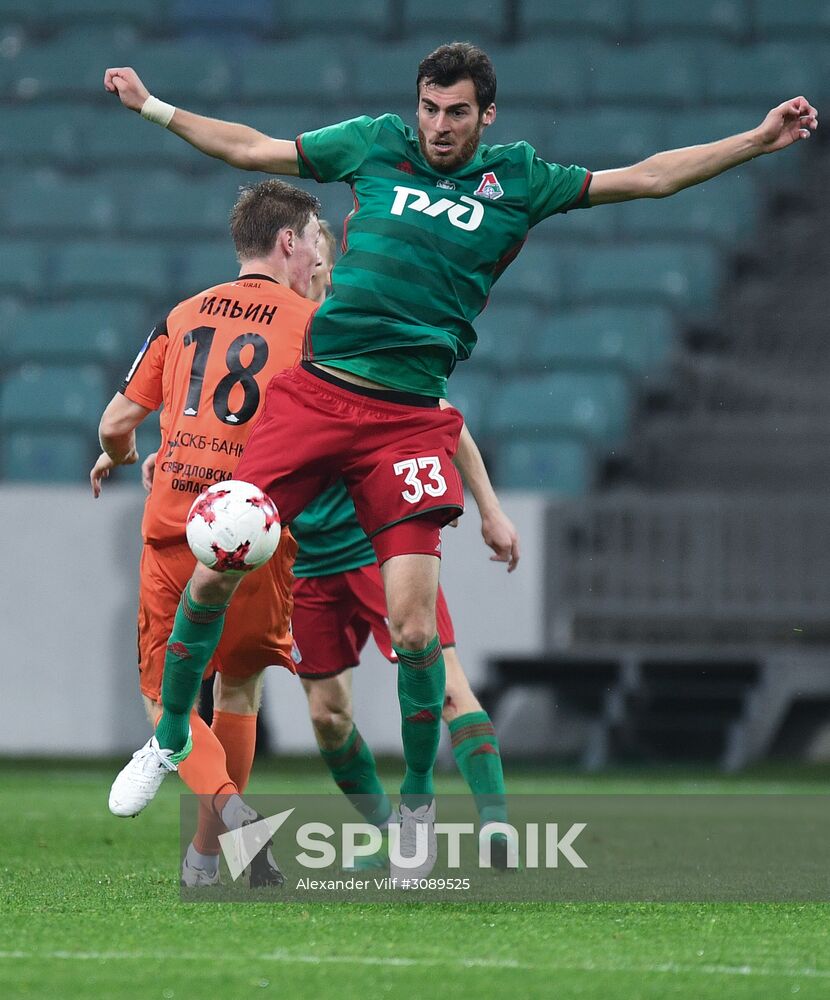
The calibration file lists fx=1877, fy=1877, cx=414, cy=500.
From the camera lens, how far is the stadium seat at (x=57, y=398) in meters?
12.2

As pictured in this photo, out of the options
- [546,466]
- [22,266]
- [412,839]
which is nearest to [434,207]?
[412,839]

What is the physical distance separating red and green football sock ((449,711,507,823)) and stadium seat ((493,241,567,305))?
764cm

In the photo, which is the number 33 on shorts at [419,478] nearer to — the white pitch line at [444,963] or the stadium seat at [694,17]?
the white pitch line at [444,963]

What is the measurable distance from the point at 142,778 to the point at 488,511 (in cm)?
134

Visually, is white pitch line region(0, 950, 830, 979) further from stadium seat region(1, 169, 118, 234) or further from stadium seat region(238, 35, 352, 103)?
stadium seat region(238, 35, 352, 103)

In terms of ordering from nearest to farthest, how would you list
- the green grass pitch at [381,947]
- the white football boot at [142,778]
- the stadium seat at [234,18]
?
1. the green grass pitch at [381,947]
2. the white football boot at [142,778]
3. the stadium seat at [234,18]

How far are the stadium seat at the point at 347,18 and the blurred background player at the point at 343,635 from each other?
1038 centimetres

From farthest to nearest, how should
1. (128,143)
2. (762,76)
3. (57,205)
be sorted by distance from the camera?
(128,143) → (57,205) → (762,76)

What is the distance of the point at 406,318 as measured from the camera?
191 inches

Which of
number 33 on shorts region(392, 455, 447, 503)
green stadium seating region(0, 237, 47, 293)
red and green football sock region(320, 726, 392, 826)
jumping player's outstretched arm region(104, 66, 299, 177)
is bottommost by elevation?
red and green football sock region(320, 726, 392, 826)

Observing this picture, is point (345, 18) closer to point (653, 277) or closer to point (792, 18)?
point (792, 18)

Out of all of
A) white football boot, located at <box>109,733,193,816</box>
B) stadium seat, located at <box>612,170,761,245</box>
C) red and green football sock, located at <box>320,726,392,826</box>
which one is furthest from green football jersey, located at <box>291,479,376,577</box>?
stadium seat, located at <box>612,170,761,245</box>

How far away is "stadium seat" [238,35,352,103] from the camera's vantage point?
592 inches

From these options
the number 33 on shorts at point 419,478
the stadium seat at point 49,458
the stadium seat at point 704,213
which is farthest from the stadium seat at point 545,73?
the number 33 on shorts at point 419,478
